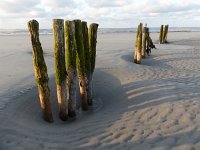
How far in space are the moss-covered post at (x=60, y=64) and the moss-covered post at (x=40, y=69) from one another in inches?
12.6

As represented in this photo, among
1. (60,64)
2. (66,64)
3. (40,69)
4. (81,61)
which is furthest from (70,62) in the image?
(40,69)

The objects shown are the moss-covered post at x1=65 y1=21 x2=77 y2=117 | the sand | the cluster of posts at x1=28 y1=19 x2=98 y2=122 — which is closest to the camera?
the sand

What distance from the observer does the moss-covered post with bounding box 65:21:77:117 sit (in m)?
6.45

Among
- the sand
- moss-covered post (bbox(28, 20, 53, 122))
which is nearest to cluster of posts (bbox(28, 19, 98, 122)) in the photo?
moss-covered post (bbox(28, 20, 53, 122))

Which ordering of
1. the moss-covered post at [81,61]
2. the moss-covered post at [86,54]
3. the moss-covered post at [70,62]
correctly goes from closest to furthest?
the moss-covered post at [70,62]
the moss-covered post at [81,61]
the moss-covered post at [86,54]

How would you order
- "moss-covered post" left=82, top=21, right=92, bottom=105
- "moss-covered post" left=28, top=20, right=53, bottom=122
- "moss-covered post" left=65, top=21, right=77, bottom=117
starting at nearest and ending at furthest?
"moss-covered post" left=28, top=20, right=53, bottom=122
"moss-covered post" left=65, top=21, right=77, bottom=117
"moss-covered post" left=82, top=21, right=92, bottom=105

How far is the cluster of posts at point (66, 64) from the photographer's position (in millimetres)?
6047

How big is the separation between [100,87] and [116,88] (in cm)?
66

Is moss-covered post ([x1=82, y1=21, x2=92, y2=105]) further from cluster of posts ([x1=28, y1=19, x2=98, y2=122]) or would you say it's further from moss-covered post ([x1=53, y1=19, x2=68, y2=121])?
moss-covered post ([x1=53, y1=19, x2=68, y2=121])

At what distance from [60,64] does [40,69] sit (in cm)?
51

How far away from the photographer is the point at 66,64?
663 centimetres

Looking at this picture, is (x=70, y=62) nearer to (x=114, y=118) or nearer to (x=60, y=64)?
(x=60, y=64)

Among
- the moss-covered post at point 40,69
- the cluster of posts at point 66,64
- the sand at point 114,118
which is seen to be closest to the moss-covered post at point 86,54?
the cluster of posts at point 66,64

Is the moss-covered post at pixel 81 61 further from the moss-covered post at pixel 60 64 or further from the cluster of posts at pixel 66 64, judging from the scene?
the moss-covered post at pixel 60 64
